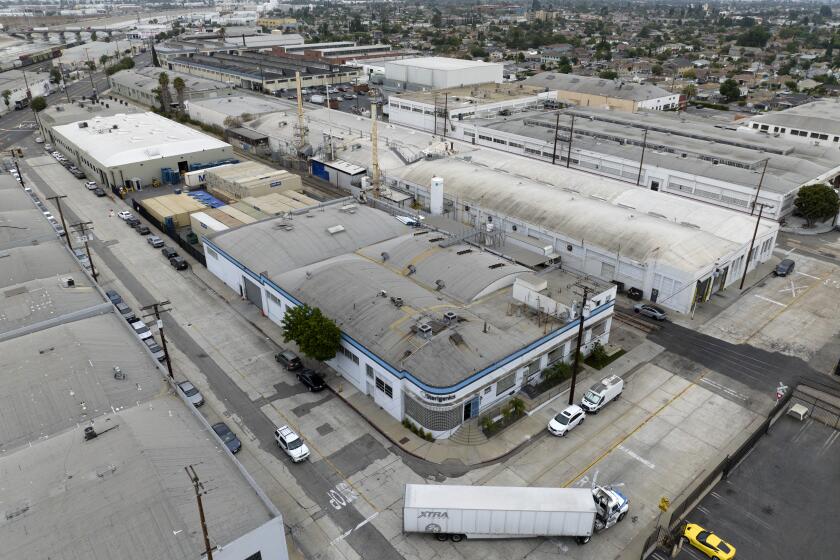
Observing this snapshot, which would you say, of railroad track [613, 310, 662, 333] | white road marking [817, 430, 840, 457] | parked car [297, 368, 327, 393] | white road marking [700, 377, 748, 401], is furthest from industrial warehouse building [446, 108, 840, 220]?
parked car [297, 368, 327, 393]

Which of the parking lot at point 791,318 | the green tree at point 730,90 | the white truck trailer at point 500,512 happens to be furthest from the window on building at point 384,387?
the green tree at point 730,90

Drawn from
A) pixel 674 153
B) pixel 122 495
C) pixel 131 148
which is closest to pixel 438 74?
pixel 674 153

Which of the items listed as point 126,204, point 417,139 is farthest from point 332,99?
point 126,204

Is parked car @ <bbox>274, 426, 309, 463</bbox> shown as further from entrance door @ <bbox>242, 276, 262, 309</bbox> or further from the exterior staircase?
entrance door @ <bbox>242, 276, 262, 309</bbox>

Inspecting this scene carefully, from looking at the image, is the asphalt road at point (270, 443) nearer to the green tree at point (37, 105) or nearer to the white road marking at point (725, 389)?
the white road marking at point (725, 389)

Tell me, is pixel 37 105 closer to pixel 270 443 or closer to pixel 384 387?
pixel 270 443
